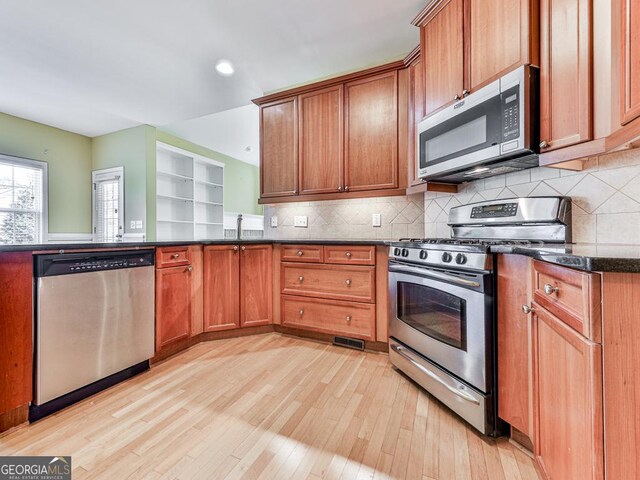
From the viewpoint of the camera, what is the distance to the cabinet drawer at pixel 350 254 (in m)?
2.28

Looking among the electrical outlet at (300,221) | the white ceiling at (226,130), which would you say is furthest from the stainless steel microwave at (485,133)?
the white ceiling at (226,130)

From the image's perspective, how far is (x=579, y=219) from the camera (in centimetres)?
149

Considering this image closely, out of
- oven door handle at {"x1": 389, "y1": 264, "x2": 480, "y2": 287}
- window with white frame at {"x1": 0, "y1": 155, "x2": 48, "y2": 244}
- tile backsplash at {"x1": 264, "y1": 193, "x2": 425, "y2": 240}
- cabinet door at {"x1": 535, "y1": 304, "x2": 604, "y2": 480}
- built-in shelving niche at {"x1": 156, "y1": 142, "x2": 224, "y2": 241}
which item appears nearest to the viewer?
cabinet door at {"x1": 535, "y1": 304, "x2": 604, "y2": 480}

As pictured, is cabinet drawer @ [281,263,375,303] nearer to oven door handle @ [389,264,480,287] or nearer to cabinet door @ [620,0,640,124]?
oven door handle @ [389,264,480,287]

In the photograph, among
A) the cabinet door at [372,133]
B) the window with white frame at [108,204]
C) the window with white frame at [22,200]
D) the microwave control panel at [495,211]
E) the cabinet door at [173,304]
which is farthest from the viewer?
the window with white frame at [108,204]

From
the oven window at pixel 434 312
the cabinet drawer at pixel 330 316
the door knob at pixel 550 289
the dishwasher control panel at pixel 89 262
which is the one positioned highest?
the dishwasher control panel at pixel 89 262

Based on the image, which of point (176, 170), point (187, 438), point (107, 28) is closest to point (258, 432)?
point (187, 438)

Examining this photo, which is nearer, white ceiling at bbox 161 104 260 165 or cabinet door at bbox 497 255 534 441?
cabinet door at bbox 497 255 534 441

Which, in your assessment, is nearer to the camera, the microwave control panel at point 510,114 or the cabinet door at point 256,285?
the microwave control panel at point 510,114

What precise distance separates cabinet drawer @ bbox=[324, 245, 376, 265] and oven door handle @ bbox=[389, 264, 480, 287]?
0.92ft

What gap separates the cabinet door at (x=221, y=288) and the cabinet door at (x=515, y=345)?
80.9 inches

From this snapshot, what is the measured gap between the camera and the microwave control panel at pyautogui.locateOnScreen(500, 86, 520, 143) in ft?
4.81

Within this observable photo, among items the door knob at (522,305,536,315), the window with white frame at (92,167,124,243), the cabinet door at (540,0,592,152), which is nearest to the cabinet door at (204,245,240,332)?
the door knob at (522,305,536,315)

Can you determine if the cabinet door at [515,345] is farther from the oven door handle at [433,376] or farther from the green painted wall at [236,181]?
the green painted wall at [236,181]
